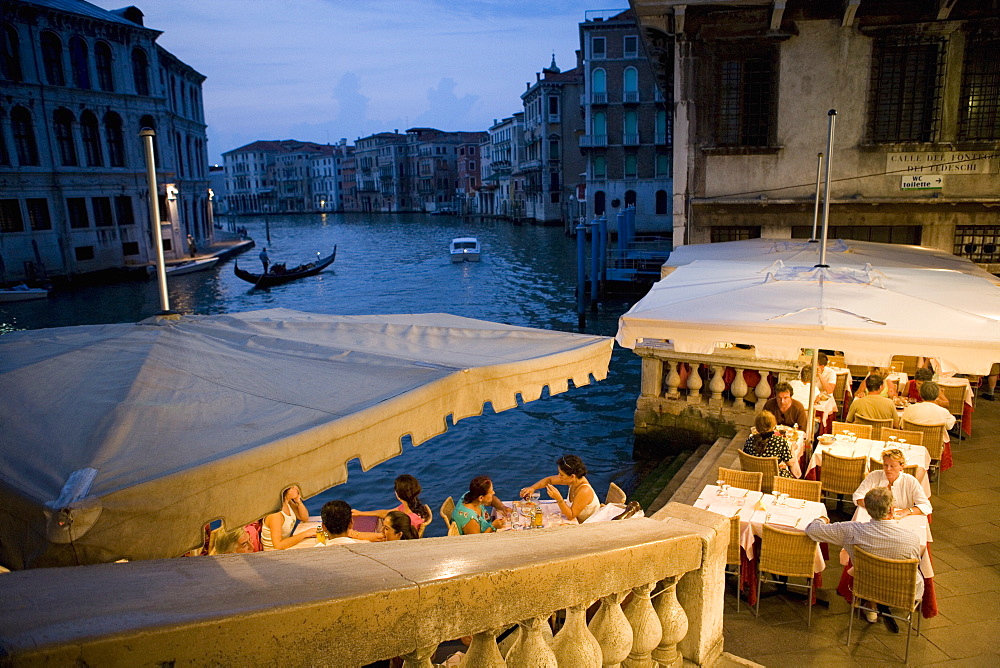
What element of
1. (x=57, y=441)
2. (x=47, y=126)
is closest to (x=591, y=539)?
(x=57, y=441)

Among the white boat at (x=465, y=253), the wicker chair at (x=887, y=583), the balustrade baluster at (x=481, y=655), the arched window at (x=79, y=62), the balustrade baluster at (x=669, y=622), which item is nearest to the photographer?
the balustrade baluster at (x=481, y=655)

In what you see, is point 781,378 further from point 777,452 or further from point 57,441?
point 57,441

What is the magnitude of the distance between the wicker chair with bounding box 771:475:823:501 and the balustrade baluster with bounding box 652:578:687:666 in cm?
284

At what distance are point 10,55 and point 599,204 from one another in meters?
29.5

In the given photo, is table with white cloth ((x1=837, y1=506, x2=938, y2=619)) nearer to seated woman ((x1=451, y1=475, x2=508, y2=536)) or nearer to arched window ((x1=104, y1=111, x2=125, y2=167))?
seated woman ((x1=451, y1=475, x2=508, y2=536))

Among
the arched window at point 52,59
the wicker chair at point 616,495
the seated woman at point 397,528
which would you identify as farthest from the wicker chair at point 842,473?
the arched window at point 52,59

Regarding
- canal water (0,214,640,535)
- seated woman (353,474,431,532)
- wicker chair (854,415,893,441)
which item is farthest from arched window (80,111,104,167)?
wicker chair (854,415,893,441)

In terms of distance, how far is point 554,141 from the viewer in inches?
2266

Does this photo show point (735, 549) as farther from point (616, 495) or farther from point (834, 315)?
point (834, 315)

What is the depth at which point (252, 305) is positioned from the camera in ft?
86.2

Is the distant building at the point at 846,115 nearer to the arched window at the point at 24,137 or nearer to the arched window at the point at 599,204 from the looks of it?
the arched window at the point at 24,137

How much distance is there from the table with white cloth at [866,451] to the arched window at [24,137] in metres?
30.9

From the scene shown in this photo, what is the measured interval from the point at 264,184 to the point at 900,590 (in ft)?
428

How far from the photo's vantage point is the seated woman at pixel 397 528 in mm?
4223
